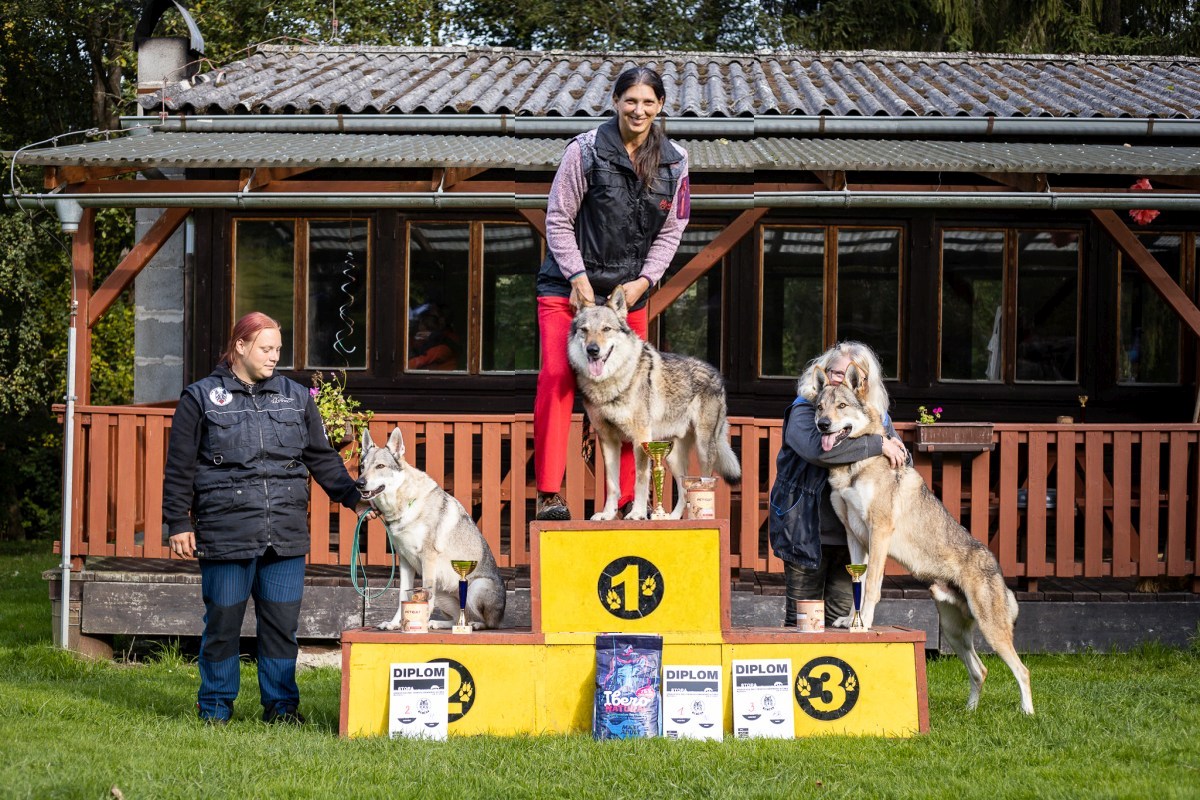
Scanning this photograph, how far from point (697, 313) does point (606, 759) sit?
642 cm

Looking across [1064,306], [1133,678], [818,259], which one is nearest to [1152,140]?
[1064,306]

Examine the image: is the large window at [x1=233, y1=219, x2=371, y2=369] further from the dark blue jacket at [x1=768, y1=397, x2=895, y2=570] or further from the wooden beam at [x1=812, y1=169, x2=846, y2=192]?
the dark blue jacket at [x1=768, y1=397, x2=895, y2=570]

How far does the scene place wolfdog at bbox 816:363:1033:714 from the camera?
5.42 m

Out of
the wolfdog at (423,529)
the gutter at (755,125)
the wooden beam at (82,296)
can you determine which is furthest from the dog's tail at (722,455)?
the wooden beam at (82,296)

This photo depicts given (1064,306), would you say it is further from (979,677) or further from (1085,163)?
(979,677)

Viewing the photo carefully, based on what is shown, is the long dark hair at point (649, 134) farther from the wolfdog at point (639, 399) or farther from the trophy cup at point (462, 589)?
the trophy cup at point (462, 589)

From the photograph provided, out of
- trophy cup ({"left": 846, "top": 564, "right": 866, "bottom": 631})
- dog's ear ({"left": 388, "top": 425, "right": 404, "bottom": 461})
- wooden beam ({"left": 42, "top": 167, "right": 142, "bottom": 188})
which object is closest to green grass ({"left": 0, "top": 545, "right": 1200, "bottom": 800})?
trophy cup ({"left": 846, "top": 564, "right": 866, "bottom": 631})

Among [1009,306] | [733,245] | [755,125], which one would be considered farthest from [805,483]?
[1009,306]

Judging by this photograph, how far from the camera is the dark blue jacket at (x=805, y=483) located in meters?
5.46

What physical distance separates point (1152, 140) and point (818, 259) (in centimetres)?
280

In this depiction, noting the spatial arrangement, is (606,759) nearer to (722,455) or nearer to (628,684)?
(628,684)

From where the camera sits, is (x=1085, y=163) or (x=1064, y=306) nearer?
(x=1085, y=163)

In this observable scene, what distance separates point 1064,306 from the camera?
34.9 feet

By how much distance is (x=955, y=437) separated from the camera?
25.6ft
